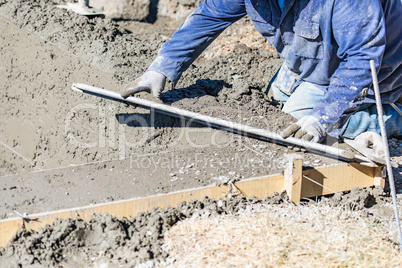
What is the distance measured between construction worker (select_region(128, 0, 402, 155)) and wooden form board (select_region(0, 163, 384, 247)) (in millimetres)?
263

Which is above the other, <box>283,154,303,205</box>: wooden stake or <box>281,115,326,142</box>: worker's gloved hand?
<box>281,115,326,142</box>: worker's gloved hand

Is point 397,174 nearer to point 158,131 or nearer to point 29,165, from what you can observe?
point 158,131

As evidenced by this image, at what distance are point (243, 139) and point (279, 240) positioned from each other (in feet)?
3.98

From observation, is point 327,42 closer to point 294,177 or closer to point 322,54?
point 322,54

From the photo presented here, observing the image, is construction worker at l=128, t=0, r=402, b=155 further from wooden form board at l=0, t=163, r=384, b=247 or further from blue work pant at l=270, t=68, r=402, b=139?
wooden form board at l=0, t=163, r=384, b=247

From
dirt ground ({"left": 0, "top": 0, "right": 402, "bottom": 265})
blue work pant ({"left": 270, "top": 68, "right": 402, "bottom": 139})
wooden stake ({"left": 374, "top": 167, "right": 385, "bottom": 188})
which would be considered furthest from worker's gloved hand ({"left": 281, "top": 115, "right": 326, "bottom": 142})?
blue work pant ({"left": 270, "top": 68, "right": 402, "bottom": 139})

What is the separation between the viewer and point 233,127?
3.62 meters

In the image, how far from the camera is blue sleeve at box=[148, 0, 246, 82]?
13.1ft

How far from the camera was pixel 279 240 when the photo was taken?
2.67 meters

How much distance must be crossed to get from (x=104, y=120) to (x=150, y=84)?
22.9 inches

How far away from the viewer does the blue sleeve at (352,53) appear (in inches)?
126

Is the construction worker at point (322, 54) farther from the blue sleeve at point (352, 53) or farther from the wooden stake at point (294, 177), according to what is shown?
the wooden stake at point (294, 177)

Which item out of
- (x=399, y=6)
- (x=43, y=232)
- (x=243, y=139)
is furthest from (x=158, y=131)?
(x=399, y=6)

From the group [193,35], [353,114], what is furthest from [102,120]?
[353,114]
